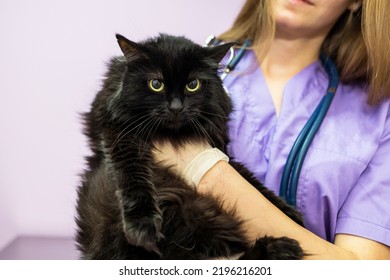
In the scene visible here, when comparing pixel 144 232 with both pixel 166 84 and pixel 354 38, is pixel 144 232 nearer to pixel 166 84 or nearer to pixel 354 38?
pixel 166 84

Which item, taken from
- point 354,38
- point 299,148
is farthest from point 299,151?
point 354,38

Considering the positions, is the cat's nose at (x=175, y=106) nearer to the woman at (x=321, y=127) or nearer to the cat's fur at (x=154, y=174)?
the cat's fur at (x=154, y=174)

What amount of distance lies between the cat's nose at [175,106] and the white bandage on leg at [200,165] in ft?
0.60

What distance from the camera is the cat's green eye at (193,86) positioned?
1038 millimetres

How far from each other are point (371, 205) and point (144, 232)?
2.30ft

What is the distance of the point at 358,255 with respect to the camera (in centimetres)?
114

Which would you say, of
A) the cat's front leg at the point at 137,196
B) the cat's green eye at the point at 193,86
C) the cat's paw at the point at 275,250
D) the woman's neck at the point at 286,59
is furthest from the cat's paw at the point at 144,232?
Result: the woman's neck at the point at 286,59

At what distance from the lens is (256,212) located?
108 cm

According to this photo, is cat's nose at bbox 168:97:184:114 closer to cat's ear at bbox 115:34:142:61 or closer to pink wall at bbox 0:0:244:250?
cat's ear at bbox 115:34:142:61

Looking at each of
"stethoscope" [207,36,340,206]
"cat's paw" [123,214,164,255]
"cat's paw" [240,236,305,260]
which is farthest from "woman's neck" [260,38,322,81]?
"cat's paw" [123,214,164,255]

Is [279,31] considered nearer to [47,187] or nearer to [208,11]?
[208,11]

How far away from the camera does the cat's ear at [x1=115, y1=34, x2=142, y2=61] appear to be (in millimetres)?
969

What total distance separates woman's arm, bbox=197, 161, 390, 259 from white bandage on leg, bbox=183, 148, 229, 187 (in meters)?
0.01
